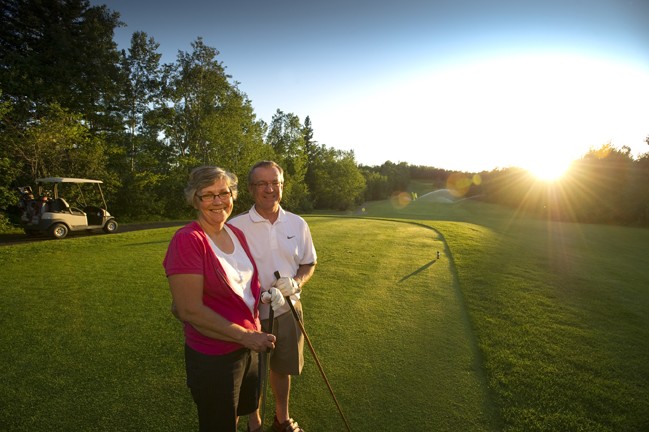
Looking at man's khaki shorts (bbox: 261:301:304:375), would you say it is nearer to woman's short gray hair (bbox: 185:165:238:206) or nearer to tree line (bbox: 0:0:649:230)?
woman's short gray hair (bbox: 185:165:238:206)

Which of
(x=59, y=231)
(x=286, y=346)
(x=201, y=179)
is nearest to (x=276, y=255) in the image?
(x=286, y=346)

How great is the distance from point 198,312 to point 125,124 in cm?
3177

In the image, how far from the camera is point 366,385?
11.5ft

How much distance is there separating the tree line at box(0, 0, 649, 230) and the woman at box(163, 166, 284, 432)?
2018 cm


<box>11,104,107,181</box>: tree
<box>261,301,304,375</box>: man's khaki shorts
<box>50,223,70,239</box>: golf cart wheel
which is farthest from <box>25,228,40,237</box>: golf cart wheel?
<box>261,301,304,375</box>: man's khaki shorts

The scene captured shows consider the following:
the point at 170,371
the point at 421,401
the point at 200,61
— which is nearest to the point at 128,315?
the point at 170,371

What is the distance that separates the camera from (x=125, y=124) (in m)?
27.4

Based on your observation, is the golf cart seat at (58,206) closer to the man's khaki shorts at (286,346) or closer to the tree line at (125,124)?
the tree line at (125,124)

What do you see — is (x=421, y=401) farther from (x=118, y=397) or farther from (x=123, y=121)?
(x=123, y=121)

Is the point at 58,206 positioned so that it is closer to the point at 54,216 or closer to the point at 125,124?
the point at 54,216

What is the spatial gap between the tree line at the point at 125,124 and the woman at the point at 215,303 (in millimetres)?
20180

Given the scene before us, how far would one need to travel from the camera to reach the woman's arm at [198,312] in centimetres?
188

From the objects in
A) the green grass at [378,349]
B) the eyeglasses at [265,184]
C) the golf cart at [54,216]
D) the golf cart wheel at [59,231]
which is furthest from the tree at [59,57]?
the eyeglasses at [265,184]

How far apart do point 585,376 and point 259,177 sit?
15.2ft
